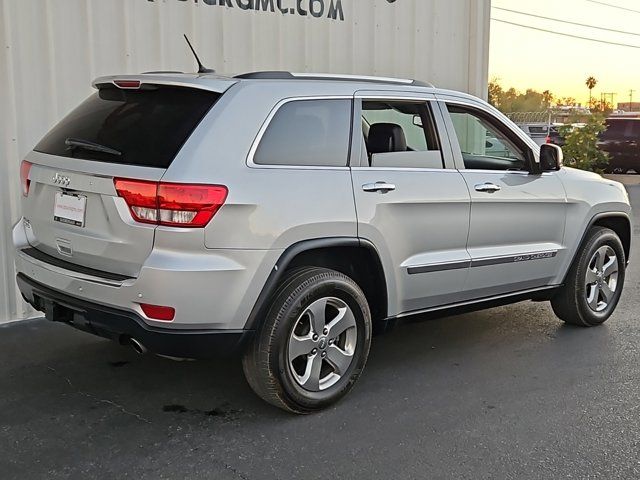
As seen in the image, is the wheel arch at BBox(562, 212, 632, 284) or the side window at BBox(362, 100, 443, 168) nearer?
the side window at BBox(362, 100, 443, 168)

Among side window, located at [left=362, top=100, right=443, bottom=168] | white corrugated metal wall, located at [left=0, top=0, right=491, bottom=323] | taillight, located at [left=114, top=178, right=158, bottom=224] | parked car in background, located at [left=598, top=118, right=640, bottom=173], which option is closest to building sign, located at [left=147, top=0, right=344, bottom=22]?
white corrugated metal wall, located at [left=0, top=0, right=491, bottom=323]

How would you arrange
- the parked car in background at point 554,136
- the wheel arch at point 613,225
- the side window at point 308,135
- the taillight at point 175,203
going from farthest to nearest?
1. the parked car in background at point 554,136
2. the wheel arch at point 613,225
3. the side window at point 308,135
4. the taillight at point 175,203

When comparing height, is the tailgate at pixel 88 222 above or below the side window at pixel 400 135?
below

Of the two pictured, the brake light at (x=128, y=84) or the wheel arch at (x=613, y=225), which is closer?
the brake light at (x=128, y=84)

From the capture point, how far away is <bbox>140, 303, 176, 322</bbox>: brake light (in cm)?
351

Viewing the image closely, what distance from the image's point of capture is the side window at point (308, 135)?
153 inches

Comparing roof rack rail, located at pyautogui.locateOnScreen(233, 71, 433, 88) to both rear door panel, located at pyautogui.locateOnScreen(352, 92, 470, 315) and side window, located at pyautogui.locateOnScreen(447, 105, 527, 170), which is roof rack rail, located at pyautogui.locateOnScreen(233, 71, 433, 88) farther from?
Result: side window, located at pyautogui.locateOnScreen(447, 105, 527, 170)

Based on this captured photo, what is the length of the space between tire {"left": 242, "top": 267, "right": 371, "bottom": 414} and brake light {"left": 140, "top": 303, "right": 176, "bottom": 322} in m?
0.50

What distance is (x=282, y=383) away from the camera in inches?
154

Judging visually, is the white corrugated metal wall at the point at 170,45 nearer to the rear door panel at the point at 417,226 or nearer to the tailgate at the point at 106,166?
the tailgate at the point at 106,166

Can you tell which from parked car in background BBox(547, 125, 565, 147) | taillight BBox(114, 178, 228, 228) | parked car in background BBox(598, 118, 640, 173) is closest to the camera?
taillight BBox(114, 178, 228, 228)

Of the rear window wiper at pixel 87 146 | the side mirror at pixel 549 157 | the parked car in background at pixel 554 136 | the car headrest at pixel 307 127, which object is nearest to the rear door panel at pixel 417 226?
the car headrest at pixel 307 127

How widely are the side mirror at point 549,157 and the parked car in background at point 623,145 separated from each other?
18.0m

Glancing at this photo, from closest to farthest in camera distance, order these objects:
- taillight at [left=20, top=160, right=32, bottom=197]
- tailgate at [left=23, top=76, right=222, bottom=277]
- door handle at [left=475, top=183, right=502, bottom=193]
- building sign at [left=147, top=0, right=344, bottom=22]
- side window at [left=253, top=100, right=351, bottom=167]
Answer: tailgate at [left=23, top=76, right=222, bottom=277]
side window at [left=253, top=100, right=351, bottom=167]
taillight at [left=20, top=160, right=32, bottom=197]
door handle at [left=475, top=183, right=502, bottom=193]
building sign at [left=147, top=0, right=344, bottom=22]
